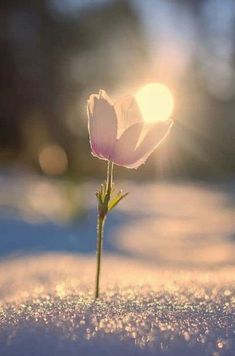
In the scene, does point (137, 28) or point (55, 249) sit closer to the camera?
point (55, 249)

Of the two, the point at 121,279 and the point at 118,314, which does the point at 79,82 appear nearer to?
the point at 121,279

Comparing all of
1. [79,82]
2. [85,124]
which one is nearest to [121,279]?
[85,124]

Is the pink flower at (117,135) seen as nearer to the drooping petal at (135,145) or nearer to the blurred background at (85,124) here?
the drooping petal at (135,145)

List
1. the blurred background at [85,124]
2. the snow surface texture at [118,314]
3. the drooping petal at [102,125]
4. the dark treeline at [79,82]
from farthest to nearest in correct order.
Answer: the dark treeline at [79,82] < the blurred background at [85,124] < the drooping petal at [102,125] < the snow surface texture at [118,314]

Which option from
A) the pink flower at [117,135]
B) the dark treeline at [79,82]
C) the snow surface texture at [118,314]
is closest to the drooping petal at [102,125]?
the pink flower at [117,135]

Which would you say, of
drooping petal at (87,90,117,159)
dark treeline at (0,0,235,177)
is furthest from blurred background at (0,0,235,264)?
drooping petal at (87,90,117,159)

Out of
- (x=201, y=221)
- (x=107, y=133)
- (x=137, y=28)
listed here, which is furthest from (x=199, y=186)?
(x=137, y=28)

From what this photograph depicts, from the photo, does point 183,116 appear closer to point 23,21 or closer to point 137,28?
point 137,28
